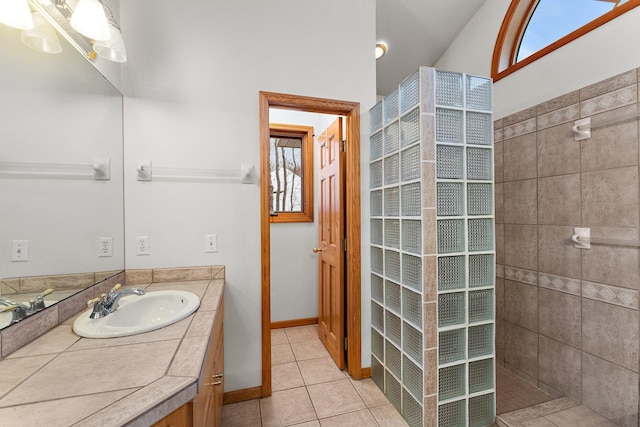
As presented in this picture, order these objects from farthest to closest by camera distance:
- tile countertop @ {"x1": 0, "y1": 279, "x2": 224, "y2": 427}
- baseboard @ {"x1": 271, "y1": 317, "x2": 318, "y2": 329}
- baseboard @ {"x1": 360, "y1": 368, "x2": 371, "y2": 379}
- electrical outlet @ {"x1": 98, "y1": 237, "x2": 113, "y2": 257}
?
baseboard @ {"x1": 271, "y1": 317, "x2": 318, "y2": 329}, baseboard @ {"x1": 360, "y1": 368, "x2": 371, "y2": 379}, electrical outlet @ {"x1": 98, "y1": 237, "x2": 113, "y2": 257}, tile countertop @ {"x1": 0, "y1": 279, "x2": 224, "y2": 427}

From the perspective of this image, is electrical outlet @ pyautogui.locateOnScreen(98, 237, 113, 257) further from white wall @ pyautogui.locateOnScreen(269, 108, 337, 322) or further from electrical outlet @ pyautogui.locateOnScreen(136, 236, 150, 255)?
white wall @ pyautogui.locateOnScreen(269, 108, 337, 322)

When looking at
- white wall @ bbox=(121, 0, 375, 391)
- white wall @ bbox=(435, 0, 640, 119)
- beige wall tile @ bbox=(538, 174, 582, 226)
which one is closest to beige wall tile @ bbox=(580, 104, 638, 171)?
beige wall tile @ bbox=(538, 174, 582, 226)

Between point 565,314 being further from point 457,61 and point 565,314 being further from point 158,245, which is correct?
point 158,245

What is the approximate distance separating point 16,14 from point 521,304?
3209 millimetres

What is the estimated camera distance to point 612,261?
1627 mm

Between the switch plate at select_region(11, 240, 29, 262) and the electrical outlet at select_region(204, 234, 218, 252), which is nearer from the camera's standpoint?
the switch plate at select_region(11, 240, 29, 262)

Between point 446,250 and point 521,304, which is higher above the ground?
point 446,250

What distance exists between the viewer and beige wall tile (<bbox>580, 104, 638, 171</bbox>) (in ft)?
5.02

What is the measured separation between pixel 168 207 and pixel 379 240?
1459mm

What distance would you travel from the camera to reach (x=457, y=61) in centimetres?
279

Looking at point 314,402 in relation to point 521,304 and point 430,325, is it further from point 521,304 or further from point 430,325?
point 521,304

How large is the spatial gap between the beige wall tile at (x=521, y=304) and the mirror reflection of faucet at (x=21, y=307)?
9.33 ft

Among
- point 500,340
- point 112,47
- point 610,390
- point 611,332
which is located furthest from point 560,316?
point 112,47

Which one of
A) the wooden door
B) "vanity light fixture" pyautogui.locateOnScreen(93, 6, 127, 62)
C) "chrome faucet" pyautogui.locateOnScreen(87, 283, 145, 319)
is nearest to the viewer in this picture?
"chrome faucet" pyautogui.locateOnScreen(87, 283, 145, 319)
